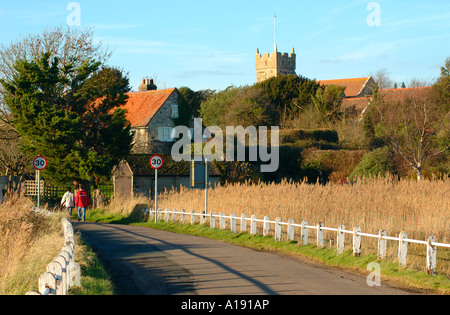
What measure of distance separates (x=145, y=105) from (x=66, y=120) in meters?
24.7

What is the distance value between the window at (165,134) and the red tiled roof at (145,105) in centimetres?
175

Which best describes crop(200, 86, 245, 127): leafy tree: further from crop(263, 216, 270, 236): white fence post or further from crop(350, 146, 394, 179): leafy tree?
crop(263, 216, 270, 236): white fence post

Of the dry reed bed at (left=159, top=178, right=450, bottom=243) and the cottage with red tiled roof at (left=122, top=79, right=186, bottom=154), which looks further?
the cottage with red tiled roof at (left=122, top=79, right=186, bottom=154)

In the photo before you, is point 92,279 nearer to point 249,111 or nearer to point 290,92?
point 249,111

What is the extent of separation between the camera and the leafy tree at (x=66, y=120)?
113ft

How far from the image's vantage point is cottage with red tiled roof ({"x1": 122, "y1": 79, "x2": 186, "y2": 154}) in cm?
5594

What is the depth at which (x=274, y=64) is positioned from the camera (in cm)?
10944

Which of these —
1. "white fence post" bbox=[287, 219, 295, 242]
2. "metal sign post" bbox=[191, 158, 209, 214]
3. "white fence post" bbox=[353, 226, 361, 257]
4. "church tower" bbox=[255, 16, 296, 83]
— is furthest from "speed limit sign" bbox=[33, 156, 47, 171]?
"church tower" bbox=[255, 16, 296, 83]

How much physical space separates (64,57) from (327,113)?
3057cm

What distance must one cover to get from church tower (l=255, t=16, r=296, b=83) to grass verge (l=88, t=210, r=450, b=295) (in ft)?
283

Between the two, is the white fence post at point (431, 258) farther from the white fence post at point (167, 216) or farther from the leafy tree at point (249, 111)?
the leafy tree at point (249, 111)

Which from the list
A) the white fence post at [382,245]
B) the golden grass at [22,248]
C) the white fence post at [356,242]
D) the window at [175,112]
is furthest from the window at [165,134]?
the white fence post at [382,245]

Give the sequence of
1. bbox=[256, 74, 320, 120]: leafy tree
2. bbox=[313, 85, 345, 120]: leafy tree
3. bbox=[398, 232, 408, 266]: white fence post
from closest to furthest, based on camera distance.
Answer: bbox=[398, 232, 408, 266]: white fence post < bbox=[313, 85, 345, 120]: leafy tree < bbox=[256, 74, 320, 120]: leafy tree
